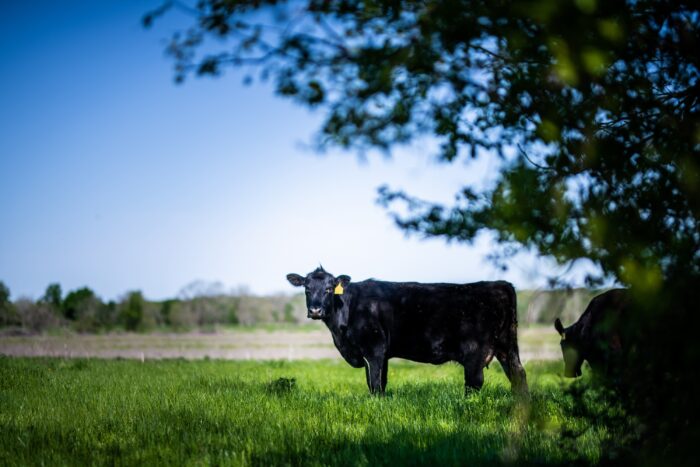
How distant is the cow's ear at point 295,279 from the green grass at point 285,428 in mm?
2142

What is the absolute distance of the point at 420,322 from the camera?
10227mm

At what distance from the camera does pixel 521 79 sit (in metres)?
3.59

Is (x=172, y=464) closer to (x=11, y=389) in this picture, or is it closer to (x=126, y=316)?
(x=11, y=389)

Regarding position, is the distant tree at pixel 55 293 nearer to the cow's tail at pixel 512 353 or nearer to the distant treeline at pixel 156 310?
the distant treeline at pixel 156 310

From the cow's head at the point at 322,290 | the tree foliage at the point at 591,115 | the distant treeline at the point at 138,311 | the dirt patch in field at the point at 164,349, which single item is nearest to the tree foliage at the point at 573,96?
the tree foliage at the point at 591,115

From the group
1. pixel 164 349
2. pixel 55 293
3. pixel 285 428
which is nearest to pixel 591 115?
pixel 285 428

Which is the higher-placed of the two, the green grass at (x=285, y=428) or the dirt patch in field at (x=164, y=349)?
the green grass at (x=285, y=428)

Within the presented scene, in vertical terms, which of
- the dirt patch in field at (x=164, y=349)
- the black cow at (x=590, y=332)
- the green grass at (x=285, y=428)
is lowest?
the dirt patch in field at (x=164, y=349)

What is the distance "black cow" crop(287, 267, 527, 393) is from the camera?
32.9ft

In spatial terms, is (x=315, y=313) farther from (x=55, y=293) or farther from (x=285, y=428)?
(x=55, y=293)

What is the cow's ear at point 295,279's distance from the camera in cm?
1133

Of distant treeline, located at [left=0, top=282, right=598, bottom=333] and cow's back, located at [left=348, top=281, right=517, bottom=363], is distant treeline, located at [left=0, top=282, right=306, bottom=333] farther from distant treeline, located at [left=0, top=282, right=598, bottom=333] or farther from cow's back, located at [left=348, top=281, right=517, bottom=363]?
cow's back, located at [left=348, top=281, right=517, bottom=363]

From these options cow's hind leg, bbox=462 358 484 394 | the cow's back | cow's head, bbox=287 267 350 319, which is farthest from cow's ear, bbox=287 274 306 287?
cow's hind leg, bbox=462 358 484 394

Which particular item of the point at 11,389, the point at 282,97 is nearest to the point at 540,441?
the point at 282,97
